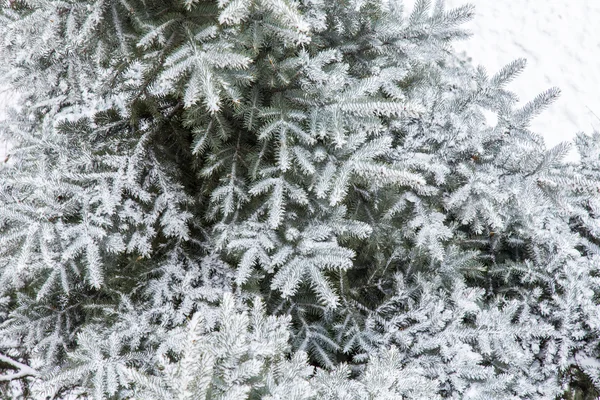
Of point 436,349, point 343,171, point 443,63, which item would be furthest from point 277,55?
point 436,349

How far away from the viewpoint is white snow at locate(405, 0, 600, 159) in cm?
338

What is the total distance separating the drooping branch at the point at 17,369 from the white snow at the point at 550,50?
3.84m

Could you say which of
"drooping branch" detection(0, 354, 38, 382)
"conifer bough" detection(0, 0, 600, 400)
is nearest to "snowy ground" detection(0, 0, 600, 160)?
"conifer bough" detection(0, 0, 600, 400)

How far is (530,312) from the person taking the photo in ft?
7.14

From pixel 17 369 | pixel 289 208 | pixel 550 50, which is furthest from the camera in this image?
pixel 550 50

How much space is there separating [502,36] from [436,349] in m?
2.83

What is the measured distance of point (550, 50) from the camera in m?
3.52

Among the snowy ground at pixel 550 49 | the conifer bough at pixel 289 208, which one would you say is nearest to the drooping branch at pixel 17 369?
Result: the conifer bough at pixel 289 208

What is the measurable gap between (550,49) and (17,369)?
14.7 ft

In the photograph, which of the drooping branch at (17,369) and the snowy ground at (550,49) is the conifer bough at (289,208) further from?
the snowy ground at (550,49)

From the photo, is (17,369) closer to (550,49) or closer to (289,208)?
(289,208)

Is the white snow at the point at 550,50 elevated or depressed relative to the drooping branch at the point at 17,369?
elevated

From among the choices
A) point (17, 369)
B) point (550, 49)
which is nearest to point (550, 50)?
point (550, 49)

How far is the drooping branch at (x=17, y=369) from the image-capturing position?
2414 mm
